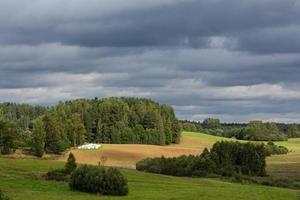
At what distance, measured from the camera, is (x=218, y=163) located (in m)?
125

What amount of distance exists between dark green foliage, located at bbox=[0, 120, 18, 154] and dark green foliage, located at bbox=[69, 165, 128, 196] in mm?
66909

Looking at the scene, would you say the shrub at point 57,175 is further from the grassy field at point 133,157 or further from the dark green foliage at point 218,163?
the grassy field at point 133,157

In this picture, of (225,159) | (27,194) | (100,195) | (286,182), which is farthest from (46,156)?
(27,194)

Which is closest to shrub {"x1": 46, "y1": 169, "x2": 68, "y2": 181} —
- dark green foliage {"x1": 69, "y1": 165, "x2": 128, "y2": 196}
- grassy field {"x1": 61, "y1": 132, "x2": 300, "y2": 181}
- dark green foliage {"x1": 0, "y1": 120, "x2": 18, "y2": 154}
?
dark green foliage {"x1": 69, "y1": 165, "x2": 128, "y2": 196}

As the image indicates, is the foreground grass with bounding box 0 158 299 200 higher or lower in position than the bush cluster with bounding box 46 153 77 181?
lower

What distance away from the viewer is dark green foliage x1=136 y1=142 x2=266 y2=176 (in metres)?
119

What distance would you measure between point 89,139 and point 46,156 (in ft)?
170

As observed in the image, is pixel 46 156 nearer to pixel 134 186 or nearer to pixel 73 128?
pixel 73 128

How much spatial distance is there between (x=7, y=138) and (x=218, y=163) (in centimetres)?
5167

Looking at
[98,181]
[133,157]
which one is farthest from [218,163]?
[98,181]

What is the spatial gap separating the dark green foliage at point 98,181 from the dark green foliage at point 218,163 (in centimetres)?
4209

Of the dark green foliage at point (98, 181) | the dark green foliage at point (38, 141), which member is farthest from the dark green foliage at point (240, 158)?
the dark green foliage at point (98, 181)

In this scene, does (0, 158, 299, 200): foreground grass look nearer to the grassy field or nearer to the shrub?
the shrub

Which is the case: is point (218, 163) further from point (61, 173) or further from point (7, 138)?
point (7, 138)
